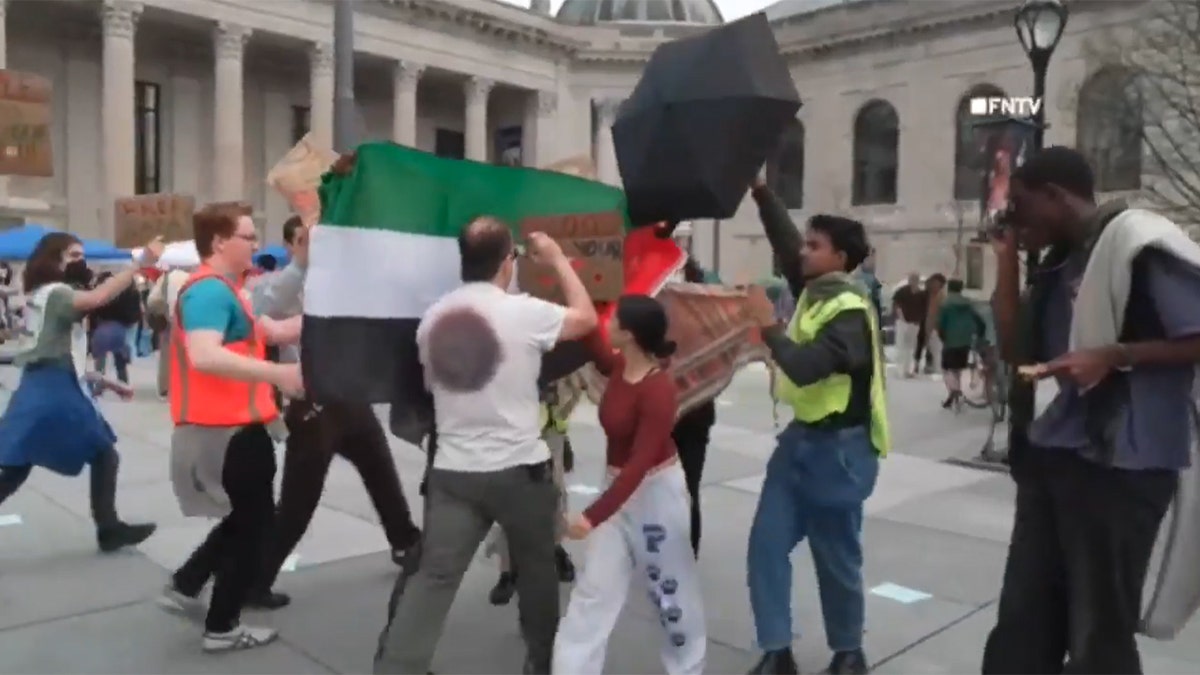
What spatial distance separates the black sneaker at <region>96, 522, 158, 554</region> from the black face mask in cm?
140

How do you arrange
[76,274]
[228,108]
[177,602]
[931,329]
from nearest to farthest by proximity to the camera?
[177,602] → [76,274] → [931,329] → [228,108]

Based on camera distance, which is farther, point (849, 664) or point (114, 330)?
point (114, 330)

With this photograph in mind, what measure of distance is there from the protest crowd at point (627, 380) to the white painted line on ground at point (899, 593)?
1227 millimetres

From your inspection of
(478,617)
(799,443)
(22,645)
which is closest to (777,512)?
(799,443)

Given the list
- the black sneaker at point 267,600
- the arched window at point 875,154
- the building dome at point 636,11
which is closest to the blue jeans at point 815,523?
the black sneaker at point 267,600

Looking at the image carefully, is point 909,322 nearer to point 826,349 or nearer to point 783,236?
point 783,236

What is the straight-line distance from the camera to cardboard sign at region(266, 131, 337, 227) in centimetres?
476

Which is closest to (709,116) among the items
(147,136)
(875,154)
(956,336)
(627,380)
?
(627,380)

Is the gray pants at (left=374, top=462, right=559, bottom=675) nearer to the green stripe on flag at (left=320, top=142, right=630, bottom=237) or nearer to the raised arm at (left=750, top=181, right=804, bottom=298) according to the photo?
the green stripe on flag at (left=320, top=142, right=630, bottom=237)

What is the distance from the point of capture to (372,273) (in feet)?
12.4

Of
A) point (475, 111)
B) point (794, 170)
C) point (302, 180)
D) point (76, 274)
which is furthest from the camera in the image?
point (794, 170)

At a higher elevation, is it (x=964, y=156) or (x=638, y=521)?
(x=964, y=156)

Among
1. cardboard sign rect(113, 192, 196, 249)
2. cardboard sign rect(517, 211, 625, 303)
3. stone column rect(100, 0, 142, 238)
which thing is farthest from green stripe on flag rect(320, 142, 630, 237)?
stone column rect(100, 0, 142, 238)

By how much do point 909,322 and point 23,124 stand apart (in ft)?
48.1
